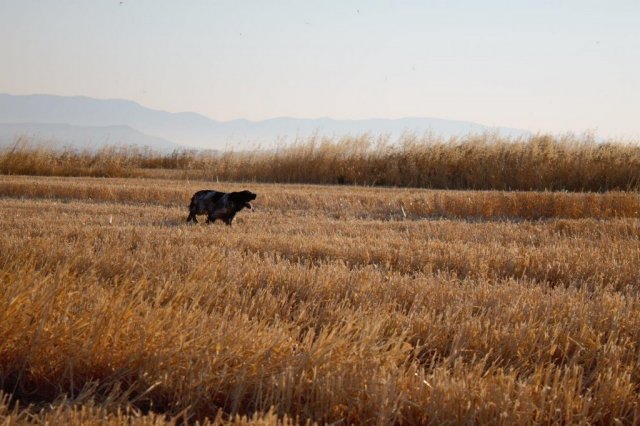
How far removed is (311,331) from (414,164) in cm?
1709

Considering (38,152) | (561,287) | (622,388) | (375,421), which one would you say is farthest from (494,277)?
(38,152)

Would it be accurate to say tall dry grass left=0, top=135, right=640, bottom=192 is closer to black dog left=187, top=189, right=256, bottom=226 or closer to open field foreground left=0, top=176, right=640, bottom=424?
black dog left=187, top=189, right=256, bottom=226

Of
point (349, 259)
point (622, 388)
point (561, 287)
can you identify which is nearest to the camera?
point (622, 388)

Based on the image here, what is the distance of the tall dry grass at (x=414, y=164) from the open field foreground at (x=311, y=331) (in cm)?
1069

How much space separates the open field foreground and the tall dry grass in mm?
10691

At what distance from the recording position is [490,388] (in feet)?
11.0

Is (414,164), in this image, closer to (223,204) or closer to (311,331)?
(223,204)

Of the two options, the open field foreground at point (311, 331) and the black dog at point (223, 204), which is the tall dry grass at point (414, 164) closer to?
the black dog at point (223, 204)

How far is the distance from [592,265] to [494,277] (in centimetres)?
106

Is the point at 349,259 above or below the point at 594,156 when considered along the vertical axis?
below

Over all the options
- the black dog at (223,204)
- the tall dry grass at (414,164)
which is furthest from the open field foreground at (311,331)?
the tall dry grass at (414,164)

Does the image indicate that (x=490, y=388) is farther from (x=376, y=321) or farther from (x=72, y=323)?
(x=72, y=323)

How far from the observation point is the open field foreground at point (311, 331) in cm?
327

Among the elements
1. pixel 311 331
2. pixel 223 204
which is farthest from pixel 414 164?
pixel 311 331
